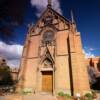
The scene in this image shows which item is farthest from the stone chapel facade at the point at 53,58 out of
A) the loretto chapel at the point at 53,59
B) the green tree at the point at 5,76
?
the green tree at the point at 5,76

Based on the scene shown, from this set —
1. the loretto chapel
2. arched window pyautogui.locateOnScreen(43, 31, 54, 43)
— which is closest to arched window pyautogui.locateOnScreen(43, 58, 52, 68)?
the loretto chapel

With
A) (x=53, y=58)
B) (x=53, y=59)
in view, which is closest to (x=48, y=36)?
(x=53, y=58)

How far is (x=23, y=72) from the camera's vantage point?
18734 mm

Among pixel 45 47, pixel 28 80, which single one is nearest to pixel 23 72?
pixel 28 80

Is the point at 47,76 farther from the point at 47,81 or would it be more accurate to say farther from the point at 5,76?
the point at 5,76

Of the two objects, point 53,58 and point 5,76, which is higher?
point 53,58

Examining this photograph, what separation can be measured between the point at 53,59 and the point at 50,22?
6.29 metres

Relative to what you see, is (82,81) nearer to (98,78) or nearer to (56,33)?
(56,33)

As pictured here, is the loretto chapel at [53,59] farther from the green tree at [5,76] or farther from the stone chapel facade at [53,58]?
the green tree at [5,76]

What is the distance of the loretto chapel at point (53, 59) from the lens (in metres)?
16.0

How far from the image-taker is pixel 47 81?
17781 mm

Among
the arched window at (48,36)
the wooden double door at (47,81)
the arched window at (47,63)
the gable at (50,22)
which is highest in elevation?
the gable at (50,22)

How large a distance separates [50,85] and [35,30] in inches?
369

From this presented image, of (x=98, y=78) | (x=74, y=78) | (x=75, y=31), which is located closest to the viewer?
(x=74, y=78)
